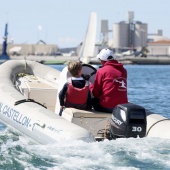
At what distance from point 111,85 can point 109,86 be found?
3cm

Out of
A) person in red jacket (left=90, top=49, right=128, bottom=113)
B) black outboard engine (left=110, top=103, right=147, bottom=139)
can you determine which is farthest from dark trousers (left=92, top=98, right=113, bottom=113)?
black outboard engine (left=110, top=103, right=147, bottom=139)

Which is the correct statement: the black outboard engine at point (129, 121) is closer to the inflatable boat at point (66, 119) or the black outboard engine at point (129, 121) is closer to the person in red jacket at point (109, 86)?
the inflatable boat at point (66, 119)

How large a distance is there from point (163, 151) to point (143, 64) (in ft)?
311

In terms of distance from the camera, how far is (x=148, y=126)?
9555mm

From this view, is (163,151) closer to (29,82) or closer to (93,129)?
(93,129)

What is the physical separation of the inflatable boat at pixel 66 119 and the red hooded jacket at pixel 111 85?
221 mm

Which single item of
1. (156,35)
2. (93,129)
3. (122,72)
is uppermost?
(122,72)

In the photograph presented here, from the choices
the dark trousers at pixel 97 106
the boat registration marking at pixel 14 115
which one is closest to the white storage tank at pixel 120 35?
the boat registration marking at pixel 14 115

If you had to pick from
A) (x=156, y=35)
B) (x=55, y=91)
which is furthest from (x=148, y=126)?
(x=156, y=35)

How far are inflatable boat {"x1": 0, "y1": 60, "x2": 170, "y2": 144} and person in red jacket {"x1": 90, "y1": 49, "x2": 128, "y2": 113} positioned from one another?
0.50 feet

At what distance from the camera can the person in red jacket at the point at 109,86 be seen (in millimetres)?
9953

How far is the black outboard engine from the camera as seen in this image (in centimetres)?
900

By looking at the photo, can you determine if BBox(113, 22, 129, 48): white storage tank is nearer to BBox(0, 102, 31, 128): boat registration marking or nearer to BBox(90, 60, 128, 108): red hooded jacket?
BBox(0, 102, 31, 128): boat registration marking

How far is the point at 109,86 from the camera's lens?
9.95 metres
